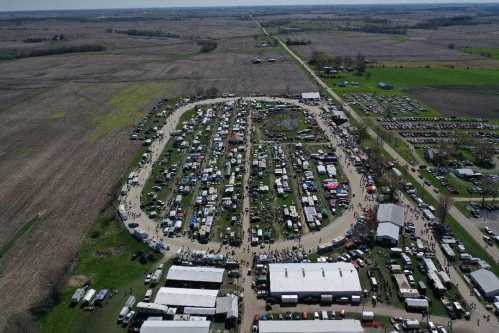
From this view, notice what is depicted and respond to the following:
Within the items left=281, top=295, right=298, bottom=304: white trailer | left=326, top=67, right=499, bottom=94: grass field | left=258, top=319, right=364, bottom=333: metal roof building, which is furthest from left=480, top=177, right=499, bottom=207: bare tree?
left=326, top=67, right=499, bottom=94: grass field

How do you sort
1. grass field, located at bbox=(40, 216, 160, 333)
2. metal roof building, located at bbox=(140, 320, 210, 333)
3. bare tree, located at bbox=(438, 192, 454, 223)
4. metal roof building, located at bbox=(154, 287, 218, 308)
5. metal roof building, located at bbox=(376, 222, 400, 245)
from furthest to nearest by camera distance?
1. bare tree, located at bbox=(438, 192, 454, 223)
2. metal roof building, located at bbox=(376, 222, 400, 245)
3. metal roof building, located at bbox=(154, 287, 218, 308)
4. grass field, located at bbox=(40, 216, 160, 333)
5. metal roof building, located at bbox=(140, 320, 210, 333)

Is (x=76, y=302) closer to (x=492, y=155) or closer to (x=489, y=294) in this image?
(x=489, y=294)

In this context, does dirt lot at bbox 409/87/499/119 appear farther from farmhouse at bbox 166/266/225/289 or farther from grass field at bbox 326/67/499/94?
farmhouse at bbox 166/266/225/289

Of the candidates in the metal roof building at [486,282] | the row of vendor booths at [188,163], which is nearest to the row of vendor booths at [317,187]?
the row of vendor booths at [188,163]

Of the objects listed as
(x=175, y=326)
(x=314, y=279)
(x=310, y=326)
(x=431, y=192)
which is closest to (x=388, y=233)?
(x=314, y=279)

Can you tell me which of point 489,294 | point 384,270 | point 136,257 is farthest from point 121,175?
point 489,294

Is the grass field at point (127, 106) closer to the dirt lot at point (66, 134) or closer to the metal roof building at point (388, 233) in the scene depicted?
the dirt lot at point (66, 134)

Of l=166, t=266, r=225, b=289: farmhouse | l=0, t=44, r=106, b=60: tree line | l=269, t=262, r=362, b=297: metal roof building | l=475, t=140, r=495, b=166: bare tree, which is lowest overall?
l=166, t=266, r=225, b=289: farmhouse
